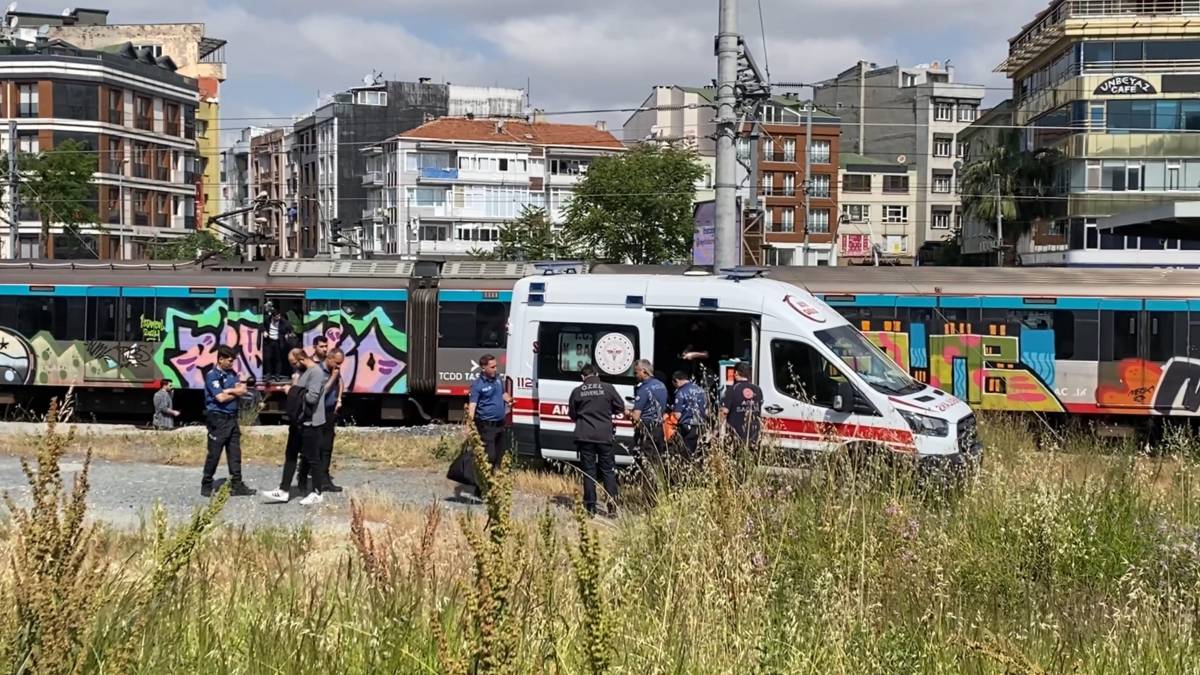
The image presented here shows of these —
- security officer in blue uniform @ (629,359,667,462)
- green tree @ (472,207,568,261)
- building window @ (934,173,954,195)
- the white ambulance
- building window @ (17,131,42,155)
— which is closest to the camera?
security officer in blue uniform @ (629,359,667,462)

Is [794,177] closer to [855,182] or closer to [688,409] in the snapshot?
[855,182]

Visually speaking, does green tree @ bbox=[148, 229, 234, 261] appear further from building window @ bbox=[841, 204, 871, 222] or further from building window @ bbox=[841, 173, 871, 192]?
building window @ bbox=[841, 173, 871, 192]

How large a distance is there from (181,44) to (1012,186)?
68719mm

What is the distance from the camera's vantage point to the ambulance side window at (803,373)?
41.9 ft

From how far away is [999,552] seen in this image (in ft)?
24.9

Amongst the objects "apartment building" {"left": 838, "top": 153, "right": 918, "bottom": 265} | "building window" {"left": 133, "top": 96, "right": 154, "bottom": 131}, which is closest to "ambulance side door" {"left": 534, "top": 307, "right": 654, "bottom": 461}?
"building window" {"left": 133, "top": 96, "right": 154, "bottom": 131}

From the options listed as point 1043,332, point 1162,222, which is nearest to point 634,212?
point 1043,332

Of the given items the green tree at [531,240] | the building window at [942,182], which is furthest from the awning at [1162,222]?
the building window at [942,182]

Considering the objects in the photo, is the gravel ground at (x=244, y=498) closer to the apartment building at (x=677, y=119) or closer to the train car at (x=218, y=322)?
the train car at (x=218, y=322)

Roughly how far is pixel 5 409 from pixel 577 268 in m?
13.1

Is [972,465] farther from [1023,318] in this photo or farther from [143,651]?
[1023,318]

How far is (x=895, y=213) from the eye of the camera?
3506 inches

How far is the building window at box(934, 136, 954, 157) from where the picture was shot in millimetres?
90438

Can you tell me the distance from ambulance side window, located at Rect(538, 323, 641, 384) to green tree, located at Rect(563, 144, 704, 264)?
139 ft
